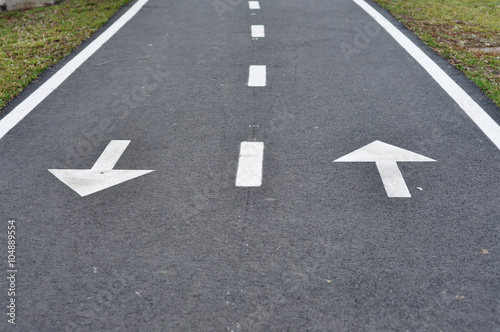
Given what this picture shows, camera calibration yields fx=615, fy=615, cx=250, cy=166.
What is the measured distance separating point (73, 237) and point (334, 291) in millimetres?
1965

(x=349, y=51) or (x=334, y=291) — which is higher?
(x=334, y=291)

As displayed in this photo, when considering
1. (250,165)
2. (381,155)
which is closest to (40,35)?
(250,165)

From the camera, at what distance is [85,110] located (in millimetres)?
7273

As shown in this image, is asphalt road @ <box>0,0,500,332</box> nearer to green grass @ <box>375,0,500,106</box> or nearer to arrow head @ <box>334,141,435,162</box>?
arrow head @ <box>334,141,435,162</box>

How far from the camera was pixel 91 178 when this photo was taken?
5.54 m

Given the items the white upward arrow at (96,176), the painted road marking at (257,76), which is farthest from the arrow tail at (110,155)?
the painted road marking at (257,76)

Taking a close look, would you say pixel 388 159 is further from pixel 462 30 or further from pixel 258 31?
pixel 462 30

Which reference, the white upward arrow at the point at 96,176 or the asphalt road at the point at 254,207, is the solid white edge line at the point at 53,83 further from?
the white upward arrow at the point at 96,176

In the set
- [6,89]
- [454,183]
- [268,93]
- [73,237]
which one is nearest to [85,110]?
[6,89]

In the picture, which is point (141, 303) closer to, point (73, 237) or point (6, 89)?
point (73, 237)

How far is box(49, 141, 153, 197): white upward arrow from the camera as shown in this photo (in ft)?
17.5

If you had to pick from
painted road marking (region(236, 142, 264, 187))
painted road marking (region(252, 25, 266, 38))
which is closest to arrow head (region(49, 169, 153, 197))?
painted road marking (region(236, 142, 264, 187))

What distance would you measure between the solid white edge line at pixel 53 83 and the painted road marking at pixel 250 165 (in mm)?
2612

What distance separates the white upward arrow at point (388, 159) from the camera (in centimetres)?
528
